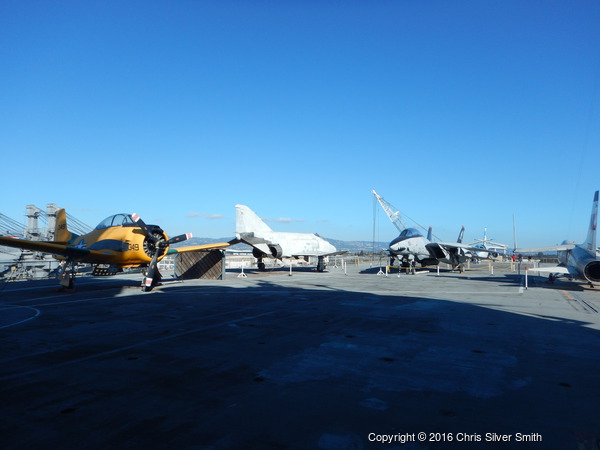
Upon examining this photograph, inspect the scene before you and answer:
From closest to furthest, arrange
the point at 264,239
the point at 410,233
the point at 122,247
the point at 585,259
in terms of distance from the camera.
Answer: the point at 122,247, the point at 585,259, the point at 264,239, the point at 410,233

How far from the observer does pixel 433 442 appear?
4.45 m

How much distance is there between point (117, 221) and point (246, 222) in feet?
63.1

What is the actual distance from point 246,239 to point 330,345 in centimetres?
2983

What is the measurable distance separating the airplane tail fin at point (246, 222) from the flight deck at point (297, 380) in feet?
86.1

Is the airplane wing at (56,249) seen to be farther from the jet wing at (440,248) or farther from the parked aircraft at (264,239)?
the jet wing at (440,248)

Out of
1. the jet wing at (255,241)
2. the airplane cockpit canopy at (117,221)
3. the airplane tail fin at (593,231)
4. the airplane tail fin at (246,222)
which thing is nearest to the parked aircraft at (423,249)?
the jet wing at (255,241)

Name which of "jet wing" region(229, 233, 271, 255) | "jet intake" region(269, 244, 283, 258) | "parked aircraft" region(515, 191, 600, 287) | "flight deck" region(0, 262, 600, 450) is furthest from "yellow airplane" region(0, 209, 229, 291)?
"parked aircraft" region(515, 191, 600, 287)

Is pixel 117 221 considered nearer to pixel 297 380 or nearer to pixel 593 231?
pixel 297 380

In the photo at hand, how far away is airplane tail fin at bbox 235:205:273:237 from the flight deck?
2625 cm

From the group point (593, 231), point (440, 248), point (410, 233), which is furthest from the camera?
point (440, 248)

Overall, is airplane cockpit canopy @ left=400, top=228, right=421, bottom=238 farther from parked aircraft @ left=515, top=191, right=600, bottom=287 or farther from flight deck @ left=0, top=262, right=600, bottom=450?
flight deck @ left=0, top=262, right=600, bottom=450

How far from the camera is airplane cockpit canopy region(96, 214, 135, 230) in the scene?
68.9 ft

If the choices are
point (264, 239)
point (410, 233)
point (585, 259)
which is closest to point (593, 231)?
point (585, 259)

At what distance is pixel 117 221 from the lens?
21.4m
